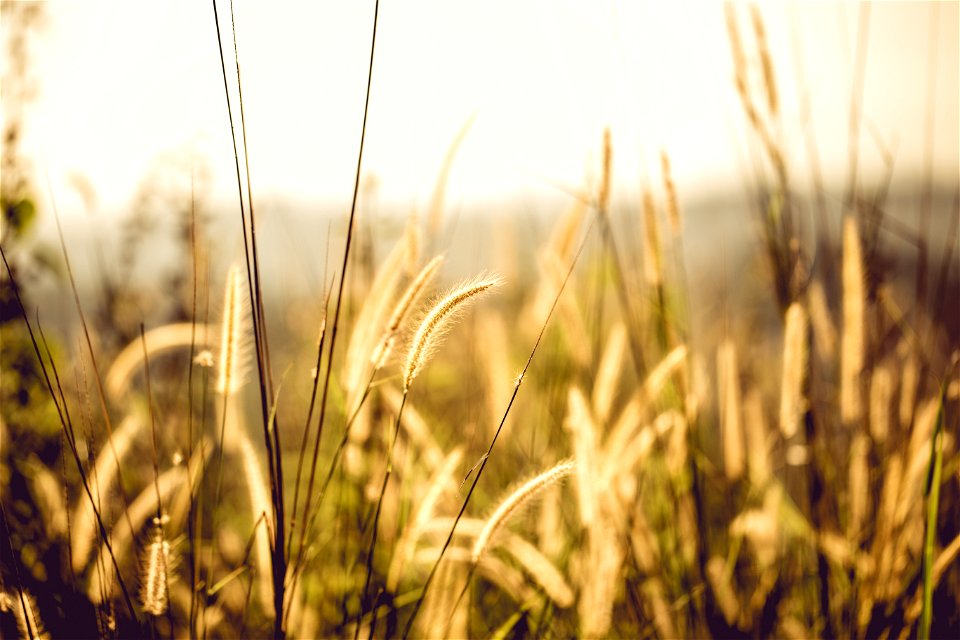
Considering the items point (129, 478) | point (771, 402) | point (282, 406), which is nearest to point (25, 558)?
point (129, 478)

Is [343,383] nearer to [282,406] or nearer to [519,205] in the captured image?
[519,205]

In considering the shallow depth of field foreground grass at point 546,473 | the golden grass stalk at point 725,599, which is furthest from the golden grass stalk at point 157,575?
the golden grass stalk at point 725,599

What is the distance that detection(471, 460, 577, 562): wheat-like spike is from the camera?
76 cm

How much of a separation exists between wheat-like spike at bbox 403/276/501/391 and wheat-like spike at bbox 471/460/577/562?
178mm

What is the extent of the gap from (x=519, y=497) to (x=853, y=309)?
0.70 meters

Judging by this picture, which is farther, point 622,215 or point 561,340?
point 561,340

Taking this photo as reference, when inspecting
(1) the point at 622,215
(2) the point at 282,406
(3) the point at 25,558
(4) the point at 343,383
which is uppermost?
(1) the point at 622,215

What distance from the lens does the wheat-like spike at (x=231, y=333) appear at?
0.80 metres

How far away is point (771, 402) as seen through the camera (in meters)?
3.28

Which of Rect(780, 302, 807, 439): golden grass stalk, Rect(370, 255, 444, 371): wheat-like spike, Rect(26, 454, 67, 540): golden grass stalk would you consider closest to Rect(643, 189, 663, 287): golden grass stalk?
Rect(780, 302, 807, 439): golden grass stalk

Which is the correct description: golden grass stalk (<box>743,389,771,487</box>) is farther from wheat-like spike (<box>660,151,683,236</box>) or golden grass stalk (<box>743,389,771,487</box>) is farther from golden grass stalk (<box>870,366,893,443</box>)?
wheat-like spike (<box>660,151,683,236</box>)

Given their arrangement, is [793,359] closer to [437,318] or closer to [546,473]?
[546,473]

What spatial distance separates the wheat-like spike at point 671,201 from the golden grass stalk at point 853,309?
0.85 ft

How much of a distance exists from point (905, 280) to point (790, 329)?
4128 millimetres
